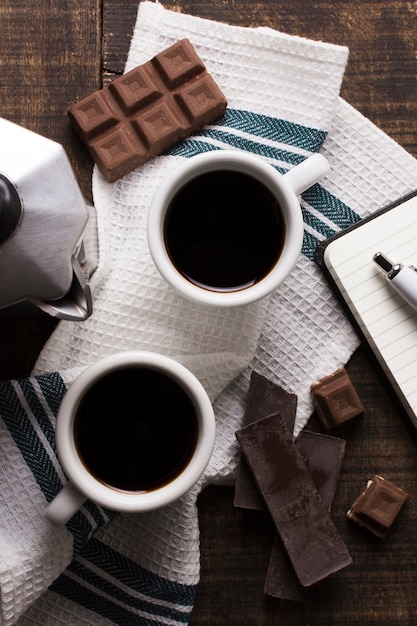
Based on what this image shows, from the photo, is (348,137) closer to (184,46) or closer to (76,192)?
(184,46)

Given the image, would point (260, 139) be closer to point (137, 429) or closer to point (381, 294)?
point (381, 294)

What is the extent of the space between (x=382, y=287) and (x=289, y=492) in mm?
254

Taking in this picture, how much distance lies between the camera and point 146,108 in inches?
32.7

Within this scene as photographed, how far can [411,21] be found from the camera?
0.89 meters

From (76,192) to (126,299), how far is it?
19 cm

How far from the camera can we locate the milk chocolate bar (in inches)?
32.3

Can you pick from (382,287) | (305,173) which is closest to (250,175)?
(305,173)

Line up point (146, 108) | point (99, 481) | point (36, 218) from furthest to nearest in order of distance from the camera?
1. point (146, 108)
2. point (99, 481)
3. point (36, 218)

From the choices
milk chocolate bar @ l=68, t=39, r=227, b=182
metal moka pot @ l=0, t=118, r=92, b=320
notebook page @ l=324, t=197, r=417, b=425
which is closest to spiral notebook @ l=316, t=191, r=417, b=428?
notebook page @ l=324, t=197, r=417, b=425

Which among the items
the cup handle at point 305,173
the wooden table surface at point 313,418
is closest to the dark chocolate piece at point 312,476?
the wooden table surface at point 313,418

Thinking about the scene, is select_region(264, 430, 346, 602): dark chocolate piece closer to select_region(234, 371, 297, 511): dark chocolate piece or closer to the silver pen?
select_region(234, 371, 297, 511): dark chocolate piece

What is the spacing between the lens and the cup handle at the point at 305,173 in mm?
771

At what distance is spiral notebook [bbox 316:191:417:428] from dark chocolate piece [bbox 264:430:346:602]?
10 centimetres

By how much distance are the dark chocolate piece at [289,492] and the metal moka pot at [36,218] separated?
284 mm
